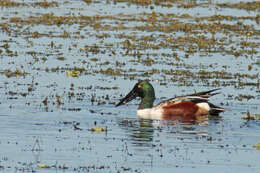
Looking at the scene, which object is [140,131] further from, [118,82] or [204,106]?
[118,82]

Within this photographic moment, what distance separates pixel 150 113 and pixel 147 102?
1.93ft

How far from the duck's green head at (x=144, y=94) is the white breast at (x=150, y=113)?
0.29m

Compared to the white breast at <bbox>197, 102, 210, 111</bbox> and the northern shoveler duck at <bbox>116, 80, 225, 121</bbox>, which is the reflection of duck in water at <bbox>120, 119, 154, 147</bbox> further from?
the white breast at <bbox>197, 102, 210, 111</bbox>

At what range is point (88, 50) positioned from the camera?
98.9 feet

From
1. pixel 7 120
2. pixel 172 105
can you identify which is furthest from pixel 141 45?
pixel 7 120

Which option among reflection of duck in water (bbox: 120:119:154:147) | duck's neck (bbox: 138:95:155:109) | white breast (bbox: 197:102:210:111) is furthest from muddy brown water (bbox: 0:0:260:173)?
white breast (bbox: 197:102:210:111)

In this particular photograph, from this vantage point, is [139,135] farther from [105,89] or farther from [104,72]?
[104,72]

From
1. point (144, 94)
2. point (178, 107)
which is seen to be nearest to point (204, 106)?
point (178, 107)

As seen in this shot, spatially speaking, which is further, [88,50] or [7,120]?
[88,50]

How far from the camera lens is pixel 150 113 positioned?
20.6m

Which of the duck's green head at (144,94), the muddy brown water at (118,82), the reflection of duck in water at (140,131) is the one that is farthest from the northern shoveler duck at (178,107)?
the reflection of duck in water at (140,131)

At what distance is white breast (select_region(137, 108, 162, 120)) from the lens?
20.4 metres

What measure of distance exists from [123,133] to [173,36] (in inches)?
703

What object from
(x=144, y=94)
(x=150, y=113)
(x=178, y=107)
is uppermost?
(x=144, y=94)
